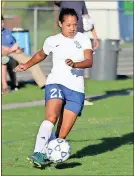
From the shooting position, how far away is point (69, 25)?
882 centimetres

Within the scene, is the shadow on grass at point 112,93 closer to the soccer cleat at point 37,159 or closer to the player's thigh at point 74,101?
the player's thigh at point 74,101

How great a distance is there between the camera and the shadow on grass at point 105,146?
391 inches

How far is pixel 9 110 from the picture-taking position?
1430 centimetres

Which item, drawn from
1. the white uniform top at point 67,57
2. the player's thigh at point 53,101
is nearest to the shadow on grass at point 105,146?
the player's thigh at point 53,101

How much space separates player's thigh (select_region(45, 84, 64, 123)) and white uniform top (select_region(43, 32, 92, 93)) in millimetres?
89

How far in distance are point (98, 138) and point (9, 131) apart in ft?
4.73

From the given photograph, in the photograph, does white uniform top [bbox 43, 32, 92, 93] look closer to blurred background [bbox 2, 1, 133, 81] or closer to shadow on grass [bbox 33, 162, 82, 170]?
shadow on grass [bbox 33, 162, 82, 170]

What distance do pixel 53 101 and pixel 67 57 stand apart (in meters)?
0.53

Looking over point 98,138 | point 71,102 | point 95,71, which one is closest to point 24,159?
point 71,102

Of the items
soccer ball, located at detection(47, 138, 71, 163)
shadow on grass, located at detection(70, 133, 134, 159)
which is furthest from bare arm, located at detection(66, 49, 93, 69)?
shadow on grass, located at detection(70, 133, 134, 159)

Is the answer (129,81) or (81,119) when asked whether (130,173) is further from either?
(129,81)

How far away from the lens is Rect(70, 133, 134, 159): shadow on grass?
391 inches

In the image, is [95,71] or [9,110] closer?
[9,110]

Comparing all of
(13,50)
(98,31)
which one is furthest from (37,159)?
(98,31)
